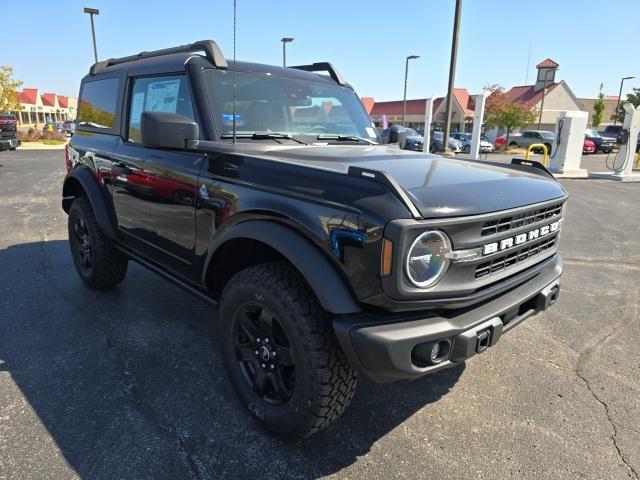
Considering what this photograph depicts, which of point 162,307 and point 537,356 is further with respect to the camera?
point 162,307

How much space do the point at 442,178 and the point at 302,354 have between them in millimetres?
1134

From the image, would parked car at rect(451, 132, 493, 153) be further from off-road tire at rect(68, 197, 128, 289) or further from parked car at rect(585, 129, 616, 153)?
off-road tire at rect(68, 197, 128, 289)

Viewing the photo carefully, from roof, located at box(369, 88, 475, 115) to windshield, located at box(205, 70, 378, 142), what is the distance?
1996 inches

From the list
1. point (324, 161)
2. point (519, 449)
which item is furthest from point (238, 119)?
point (519, 449)

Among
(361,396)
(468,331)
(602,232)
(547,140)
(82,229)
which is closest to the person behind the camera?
(468,331)

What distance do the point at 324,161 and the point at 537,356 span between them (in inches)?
87.5

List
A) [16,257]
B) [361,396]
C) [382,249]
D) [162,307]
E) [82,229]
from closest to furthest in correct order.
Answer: [382,249] < [361,396] < [162,307] < [82,229] < [16,257]

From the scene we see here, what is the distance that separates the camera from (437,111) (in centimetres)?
5650

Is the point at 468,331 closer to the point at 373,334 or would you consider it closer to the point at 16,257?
the point at 373,334

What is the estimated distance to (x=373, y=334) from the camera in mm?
1864

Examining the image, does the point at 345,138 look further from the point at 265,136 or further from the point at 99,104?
the point at 99,104

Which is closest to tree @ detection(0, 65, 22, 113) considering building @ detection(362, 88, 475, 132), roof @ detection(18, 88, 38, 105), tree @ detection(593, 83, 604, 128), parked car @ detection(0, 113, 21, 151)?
parked car @ detection(0, 113, 21, 151)

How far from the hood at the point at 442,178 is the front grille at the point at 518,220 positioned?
57 millimetres

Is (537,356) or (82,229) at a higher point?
(82,229)
